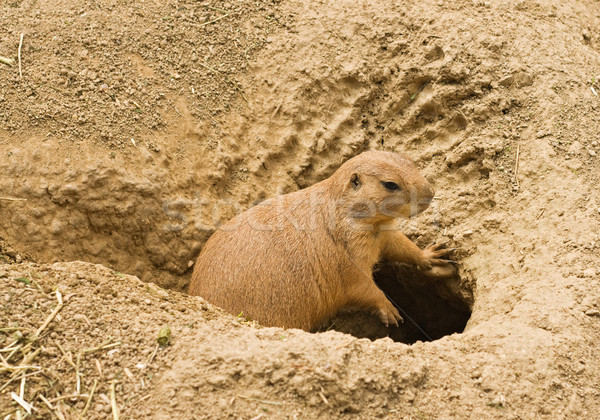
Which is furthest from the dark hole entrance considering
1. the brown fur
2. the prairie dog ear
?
the prairie dog ear

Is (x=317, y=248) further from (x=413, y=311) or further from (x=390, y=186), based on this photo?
(x=413, y=311)

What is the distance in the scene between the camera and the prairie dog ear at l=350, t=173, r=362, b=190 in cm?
536

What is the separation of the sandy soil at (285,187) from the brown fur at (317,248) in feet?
2.02

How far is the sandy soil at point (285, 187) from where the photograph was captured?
3.48 meters

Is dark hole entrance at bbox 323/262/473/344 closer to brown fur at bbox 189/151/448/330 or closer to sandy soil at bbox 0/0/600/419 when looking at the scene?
sandy soil at bbox 0/0/600/419

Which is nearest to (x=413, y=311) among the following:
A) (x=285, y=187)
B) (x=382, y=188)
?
(x=285, y=187)

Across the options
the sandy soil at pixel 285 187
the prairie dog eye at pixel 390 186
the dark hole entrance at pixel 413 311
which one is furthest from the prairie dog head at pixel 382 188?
the dark hole entrance at pixel 413 311

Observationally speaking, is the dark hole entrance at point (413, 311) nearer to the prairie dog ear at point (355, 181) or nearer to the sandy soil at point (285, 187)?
the sandy soil at point (285, 187)

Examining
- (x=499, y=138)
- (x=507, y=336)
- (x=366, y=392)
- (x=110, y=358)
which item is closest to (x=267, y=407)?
(x=366, y=392)

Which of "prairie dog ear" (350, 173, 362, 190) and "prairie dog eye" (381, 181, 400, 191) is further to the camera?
"prairie dog ear" (350, 173, 362, 190)

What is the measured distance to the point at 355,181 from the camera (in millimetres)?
5395

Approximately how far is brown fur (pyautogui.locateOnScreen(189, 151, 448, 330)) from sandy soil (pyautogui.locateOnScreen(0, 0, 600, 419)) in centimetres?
62

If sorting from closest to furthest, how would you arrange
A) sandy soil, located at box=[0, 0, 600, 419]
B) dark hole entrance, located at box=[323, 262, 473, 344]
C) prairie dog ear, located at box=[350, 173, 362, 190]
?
1. sandy soil, located at box=[0, 0, 600, 419]
2. prairie dog ear, located at box=[350, 173, 362, 190]
3. dark hole entrance, located at box=[323, 262, 473, 344]

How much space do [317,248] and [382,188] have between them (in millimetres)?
861
